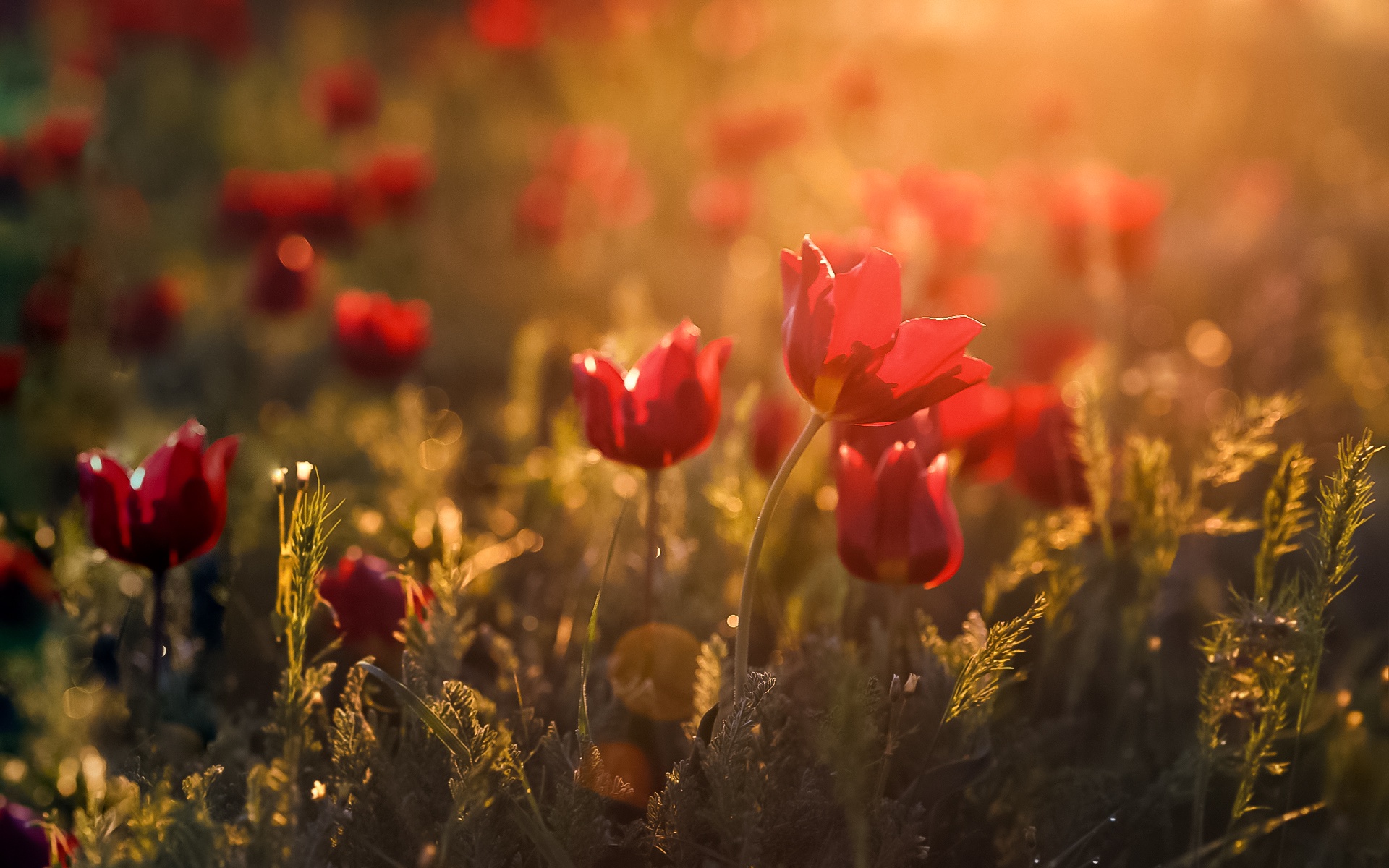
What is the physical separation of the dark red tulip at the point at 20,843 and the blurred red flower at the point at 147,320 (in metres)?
1.49

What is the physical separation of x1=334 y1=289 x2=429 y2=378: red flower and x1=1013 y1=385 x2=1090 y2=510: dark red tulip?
46.9 inches

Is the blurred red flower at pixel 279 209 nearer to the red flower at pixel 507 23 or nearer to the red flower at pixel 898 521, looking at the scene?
the red flower at pixel 507 23

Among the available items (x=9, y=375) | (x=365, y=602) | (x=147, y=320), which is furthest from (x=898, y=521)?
(x=147, y=320)

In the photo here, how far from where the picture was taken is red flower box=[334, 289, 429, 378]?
1972mm

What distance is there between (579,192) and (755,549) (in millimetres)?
2480

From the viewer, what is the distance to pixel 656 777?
A: 1132mm

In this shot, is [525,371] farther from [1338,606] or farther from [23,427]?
[1338,606]

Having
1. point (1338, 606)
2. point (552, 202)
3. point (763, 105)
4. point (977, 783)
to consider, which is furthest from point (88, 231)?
point (1338, 606)

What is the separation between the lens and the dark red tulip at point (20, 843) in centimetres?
94

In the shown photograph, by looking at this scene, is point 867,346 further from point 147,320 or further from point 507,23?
point 507,23

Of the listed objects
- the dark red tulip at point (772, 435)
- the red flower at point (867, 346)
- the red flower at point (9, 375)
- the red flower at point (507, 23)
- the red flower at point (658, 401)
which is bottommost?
the red flower at point (9, 375)

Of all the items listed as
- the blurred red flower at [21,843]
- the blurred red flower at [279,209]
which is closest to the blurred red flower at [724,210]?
the blurred red flower at [279,209]

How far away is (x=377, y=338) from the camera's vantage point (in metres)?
1.97

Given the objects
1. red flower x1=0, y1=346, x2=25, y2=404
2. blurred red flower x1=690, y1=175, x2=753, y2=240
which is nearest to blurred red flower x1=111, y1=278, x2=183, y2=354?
red flower x1=0, y1=346, x2=25, y2=404
